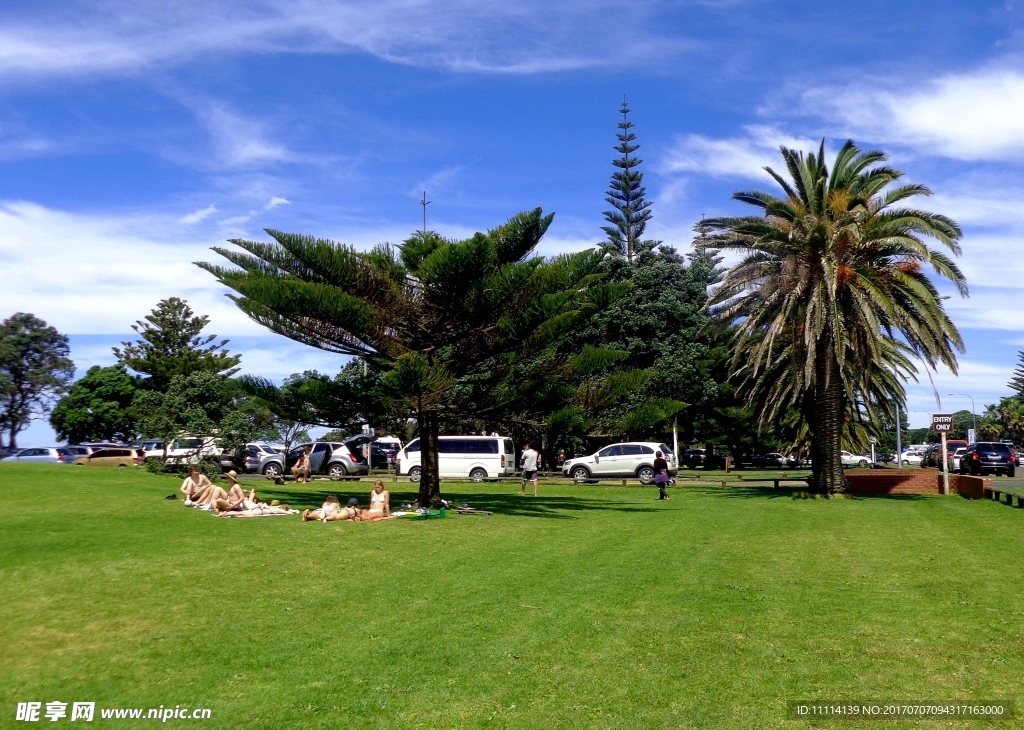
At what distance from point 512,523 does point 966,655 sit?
11109 mm

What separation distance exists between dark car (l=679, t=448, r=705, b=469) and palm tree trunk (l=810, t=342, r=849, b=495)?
3342 cm

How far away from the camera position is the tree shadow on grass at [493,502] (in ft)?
68.6

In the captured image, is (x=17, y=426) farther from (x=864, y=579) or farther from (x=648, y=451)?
(x=864, y=579)

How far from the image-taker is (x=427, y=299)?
21.4 m

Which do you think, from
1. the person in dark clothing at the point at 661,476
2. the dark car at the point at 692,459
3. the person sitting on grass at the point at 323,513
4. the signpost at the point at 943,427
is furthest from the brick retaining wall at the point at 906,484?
the dark car at the point at 692,459

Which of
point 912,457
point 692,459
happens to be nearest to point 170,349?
point 692,459

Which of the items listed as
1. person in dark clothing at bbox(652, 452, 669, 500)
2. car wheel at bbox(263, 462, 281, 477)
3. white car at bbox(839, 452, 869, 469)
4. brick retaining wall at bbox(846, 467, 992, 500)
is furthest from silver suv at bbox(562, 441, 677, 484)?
white car at bbox(839, 452, 869, 469)

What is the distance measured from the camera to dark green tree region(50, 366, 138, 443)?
57906mm

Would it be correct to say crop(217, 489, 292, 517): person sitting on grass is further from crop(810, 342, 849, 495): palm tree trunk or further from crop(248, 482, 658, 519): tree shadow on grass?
crop(810, 342, 849, 495): palm tree trunk

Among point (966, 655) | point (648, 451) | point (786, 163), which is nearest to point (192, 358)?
point (648, 451)

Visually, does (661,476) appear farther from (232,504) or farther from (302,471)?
(302,471)

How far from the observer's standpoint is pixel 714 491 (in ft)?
98.9

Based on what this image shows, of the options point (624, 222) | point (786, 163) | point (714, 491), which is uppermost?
point (624, 222)

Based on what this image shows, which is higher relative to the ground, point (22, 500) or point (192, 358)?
point (192, 358)
